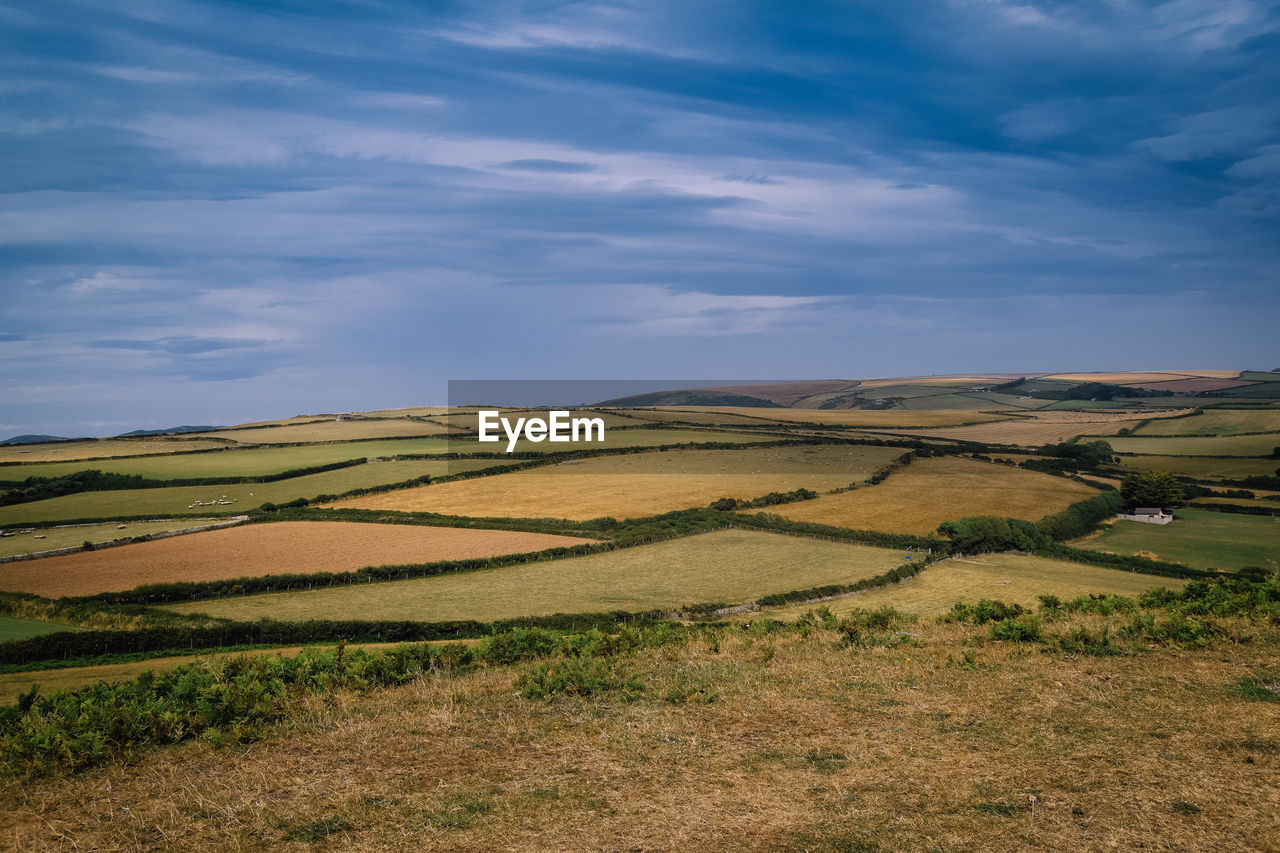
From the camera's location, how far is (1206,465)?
8475cm

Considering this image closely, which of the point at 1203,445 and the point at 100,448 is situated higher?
the point at 100,448

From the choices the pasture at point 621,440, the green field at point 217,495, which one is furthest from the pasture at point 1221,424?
the green field at point 217,495

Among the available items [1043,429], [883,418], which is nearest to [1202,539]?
[1043,429]

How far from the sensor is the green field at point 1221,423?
344 feet

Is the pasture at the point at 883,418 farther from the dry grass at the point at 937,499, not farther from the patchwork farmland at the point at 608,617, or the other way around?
the dry grass at the point at 937,499

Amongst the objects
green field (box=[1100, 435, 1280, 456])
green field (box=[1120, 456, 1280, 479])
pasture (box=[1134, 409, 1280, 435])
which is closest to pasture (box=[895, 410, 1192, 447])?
pasture (box=[1134, 409, 1280, 435])

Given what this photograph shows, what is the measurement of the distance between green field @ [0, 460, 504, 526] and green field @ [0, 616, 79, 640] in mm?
27093

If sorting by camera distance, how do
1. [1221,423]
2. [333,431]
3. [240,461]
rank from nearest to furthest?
[240,461] < [1221,423] < [333,431]

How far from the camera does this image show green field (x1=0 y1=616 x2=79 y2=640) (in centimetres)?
2958

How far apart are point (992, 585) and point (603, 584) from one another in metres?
21.2

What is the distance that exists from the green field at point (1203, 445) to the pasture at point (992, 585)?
6016 cm

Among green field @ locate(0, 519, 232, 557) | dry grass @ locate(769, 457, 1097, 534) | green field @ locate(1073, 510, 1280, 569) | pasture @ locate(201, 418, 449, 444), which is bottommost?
green field @ locate(1073, 510, 1280, 569)

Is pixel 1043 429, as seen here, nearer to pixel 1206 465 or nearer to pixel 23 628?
pixel 1206 465

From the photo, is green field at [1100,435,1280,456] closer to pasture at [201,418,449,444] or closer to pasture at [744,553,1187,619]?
pasture at [744,553,1187,619]
